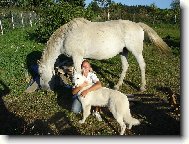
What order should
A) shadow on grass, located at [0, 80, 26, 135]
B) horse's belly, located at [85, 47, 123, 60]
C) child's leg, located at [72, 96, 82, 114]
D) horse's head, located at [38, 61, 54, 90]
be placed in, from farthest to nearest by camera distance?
horse's belly, located at [85, 47, 123, 60]
horse's head, located at [38, 61, 54, 90]
child's leg, located at [72, 96, 82, 114]
shadow on grass, located at [0, 80, 26, 135]

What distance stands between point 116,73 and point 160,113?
8.98 feet

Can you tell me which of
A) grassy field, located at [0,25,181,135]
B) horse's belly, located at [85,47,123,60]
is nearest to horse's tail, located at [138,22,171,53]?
grassy field, located at [0,25,181,135]

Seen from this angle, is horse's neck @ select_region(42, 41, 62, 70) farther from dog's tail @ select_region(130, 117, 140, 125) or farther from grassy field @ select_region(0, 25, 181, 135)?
dog's tail @ select_region(130, 117, 140, 125)

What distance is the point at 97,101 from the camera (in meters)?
6.18

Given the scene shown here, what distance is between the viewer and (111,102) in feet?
19.4

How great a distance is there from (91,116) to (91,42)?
2195 mm

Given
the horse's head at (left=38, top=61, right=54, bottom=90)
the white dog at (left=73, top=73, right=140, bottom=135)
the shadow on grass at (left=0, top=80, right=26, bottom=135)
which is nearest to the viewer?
the white dog at (left=73, top=73, right=140, bottom=135)

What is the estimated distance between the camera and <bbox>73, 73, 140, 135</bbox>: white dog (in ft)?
19.0

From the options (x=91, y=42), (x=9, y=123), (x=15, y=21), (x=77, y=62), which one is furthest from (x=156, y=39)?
(x=15, y=21)

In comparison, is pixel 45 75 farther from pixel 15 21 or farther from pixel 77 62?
pixel 15 21

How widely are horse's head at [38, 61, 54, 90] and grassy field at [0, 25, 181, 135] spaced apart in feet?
0.66

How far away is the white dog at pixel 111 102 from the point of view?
19.0ft

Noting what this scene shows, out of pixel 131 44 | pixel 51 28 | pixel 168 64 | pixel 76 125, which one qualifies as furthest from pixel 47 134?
pixel 51 28

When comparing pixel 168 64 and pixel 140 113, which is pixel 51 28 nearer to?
pixel 168 64
